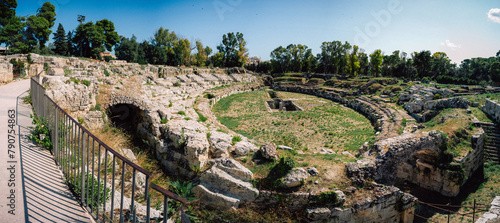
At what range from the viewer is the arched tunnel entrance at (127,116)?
11.4 m

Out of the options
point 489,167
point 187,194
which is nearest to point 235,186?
point 187,194

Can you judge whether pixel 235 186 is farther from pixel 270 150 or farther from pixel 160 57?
pixel 160 57

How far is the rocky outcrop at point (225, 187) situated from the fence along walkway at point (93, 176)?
5.85 ft

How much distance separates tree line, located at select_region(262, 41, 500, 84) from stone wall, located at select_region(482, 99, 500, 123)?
2946 cm

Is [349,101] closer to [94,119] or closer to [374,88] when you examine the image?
[374,88]

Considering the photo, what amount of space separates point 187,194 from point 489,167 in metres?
14.8

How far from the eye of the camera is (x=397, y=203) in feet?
26.1

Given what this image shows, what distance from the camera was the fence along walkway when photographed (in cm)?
263

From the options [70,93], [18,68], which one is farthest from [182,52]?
[70,93]

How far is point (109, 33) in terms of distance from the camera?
4316cm

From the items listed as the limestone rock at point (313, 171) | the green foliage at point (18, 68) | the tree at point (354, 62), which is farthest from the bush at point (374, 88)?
the green foliage at point (18, 68)

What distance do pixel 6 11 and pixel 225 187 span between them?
117 ft

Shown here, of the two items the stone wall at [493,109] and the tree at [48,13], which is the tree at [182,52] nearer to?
the tree at [48,13]

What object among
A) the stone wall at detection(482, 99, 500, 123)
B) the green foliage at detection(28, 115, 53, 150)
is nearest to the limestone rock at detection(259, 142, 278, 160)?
the green foliage at detection(28, 115, 53, 150)
